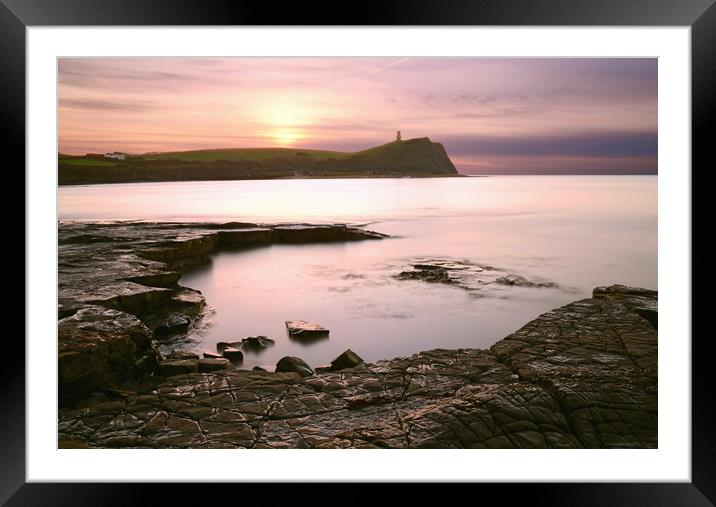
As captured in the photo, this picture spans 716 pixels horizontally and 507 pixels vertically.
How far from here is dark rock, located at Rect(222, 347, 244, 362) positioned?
18.1ft

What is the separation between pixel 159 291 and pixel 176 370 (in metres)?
2.09

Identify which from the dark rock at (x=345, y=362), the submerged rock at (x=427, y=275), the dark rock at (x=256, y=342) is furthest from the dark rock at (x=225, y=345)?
the submerged rock at (x=427, y=275)

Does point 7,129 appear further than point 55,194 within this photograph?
No

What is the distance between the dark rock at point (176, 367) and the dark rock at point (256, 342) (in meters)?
1.58

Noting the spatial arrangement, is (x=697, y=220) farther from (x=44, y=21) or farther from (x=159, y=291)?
(x=159, y=291)

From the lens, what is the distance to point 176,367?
4.37 metres

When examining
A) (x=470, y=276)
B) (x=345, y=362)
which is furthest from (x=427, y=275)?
(x=345, y=362)

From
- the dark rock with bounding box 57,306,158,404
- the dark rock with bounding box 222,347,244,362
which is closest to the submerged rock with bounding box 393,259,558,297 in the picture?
the dark rock with bounding box 222,347,244,362

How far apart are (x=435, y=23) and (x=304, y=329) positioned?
5417 millimetres

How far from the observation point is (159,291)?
20.4 ft

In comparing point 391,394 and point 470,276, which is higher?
point 470,276

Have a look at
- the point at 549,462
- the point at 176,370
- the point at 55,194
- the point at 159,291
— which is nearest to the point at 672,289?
the point at 549,462

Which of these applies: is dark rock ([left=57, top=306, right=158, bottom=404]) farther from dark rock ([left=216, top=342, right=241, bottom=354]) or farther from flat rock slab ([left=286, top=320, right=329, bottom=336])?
flat rock slab ([left=286, top=320, right=329, bottom=336])

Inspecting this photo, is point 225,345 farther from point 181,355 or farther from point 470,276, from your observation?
point 470,276
